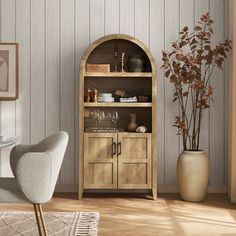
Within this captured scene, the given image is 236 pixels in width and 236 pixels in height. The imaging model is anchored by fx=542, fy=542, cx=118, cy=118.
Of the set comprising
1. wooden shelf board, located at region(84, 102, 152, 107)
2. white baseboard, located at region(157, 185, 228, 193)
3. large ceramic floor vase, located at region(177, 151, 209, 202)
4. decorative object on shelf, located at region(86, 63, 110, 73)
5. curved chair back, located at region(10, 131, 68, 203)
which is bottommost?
white baseboard, located at region(157, 185, 228, 193)

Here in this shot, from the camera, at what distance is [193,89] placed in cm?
566

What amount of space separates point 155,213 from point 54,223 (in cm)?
99

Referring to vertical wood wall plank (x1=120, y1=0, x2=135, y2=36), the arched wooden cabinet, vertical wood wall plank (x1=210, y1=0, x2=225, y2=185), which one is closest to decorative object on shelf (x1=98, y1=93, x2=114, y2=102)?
the arched wooden cabinet

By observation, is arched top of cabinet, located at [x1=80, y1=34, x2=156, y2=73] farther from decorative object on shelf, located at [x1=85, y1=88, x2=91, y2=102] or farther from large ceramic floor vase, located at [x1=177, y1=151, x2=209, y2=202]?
large ceramic floor vase, located at [x1=177, y1=151, x2=209, y2=202]

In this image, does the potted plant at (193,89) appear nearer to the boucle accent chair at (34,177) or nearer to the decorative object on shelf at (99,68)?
the decorative object on shelf at (99,68)

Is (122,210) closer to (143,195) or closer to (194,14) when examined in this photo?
(143,195)

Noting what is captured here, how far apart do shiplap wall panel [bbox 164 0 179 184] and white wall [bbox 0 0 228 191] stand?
0.01 m

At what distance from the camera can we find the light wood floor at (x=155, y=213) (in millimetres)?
4285

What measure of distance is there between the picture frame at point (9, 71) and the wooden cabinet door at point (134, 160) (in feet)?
4.22

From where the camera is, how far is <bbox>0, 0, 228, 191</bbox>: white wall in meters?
5.91

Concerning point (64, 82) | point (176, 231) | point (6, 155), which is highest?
point (64, 82)

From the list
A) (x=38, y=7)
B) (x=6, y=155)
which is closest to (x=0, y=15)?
(x=38, y=7)

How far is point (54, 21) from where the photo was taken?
19.4 ft

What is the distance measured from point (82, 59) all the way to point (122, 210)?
1576 mm
